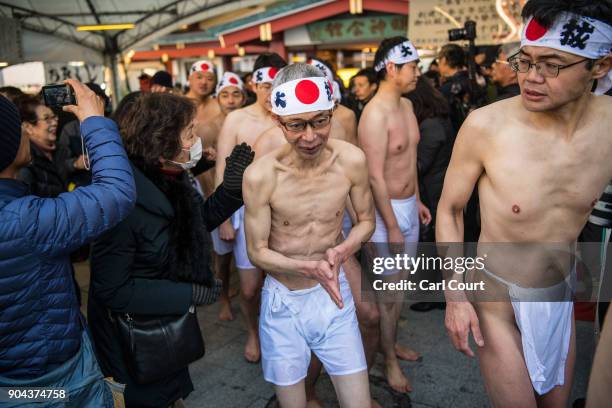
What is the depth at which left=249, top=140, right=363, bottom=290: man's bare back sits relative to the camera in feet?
8.23

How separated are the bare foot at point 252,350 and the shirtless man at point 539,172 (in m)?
2.06

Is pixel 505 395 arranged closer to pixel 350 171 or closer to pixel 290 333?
pixel 290 333

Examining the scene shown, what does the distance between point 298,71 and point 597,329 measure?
7.50 feet

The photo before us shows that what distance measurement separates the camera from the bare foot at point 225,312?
4.63 metres

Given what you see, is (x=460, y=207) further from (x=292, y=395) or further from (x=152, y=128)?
(x=152, y=128)

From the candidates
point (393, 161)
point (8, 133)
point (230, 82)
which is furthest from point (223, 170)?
point (8, 133)

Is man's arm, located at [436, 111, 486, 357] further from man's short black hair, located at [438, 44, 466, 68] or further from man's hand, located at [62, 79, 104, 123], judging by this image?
man's short black hair, located at [438, 44, 466, 68]

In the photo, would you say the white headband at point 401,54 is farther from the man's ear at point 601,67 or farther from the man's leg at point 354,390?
the man's leg at point 354,390

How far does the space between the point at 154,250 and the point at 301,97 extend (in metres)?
1.00

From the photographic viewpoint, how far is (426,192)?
15.5ft

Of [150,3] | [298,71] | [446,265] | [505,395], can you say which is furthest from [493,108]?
[150,3]

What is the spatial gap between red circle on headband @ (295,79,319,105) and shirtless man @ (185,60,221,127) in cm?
347

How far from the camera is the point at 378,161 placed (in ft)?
11.3

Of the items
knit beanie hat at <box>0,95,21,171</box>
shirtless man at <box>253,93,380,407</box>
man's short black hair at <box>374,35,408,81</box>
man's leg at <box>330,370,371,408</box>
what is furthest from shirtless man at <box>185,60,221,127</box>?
knit beanie hat at <box>0,95,21,171</box>
